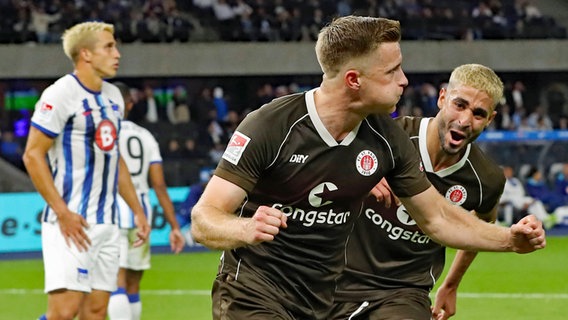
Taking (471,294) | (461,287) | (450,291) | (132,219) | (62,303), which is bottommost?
(461,287)

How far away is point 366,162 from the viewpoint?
14.4ft

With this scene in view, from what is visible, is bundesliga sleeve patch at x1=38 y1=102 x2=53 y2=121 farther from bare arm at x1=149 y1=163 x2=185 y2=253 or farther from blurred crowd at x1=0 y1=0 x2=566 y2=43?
blurred crowd at x1=0 y1=0 x2=566 y2=43

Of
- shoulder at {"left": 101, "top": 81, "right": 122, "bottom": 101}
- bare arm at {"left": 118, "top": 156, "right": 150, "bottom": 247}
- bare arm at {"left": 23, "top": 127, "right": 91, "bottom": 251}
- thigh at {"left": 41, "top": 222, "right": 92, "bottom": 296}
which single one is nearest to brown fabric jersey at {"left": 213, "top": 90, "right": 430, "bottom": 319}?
bare arm at {"left": 23, "top": 127, "right": 91, "bottom": 251}

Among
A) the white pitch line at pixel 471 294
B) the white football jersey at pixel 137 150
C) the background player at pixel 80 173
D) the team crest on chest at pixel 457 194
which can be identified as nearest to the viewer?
the team crest on chest at pixel 457 194

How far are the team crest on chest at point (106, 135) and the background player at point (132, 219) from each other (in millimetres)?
1675

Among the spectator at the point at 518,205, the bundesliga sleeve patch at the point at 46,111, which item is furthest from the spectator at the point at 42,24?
the bundesliga sleeve patch at the point at 46,111

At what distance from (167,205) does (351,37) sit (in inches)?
196

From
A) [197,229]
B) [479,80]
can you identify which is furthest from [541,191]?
[197,229]

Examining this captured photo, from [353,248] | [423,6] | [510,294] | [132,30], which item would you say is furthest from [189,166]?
[423,6]

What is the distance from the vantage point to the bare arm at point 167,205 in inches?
332

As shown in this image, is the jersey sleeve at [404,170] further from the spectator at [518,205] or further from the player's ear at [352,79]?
the spectator at [518,205]

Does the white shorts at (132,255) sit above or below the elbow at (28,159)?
below

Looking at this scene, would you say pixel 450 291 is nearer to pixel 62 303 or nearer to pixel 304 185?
pixel 304 185

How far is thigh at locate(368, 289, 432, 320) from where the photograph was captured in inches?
197
